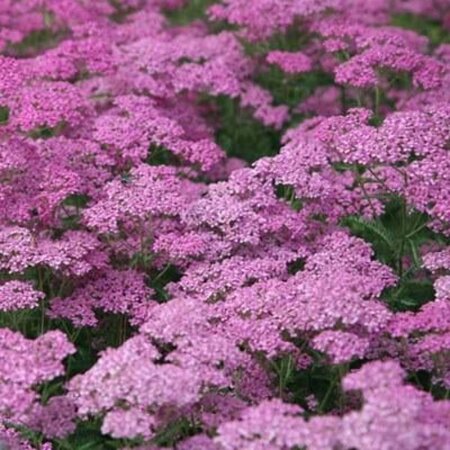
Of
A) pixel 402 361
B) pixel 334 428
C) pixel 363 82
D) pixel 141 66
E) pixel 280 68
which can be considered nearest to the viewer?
pixel 334 428

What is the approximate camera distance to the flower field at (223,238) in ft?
14.3

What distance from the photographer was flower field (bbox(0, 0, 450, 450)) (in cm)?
436

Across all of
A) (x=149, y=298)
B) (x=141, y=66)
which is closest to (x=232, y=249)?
(x=149, y=298)

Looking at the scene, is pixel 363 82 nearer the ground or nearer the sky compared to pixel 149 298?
nearer the sky

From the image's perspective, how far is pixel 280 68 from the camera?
784 cm

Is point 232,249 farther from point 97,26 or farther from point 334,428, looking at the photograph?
point 97,26

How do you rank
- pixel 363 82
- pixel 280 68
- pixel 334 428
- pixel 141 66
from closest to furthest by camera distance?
pixel 334 428 < pixel 363 82 < pixel 141 66 < pixel 280 68

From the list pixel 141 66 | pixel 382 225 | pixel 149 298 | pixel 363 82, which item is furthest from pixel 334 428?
pixel 141 66

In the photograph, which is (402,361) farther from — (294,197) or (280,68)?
(280,68)

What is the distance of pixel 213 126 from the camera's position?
25.7 ft

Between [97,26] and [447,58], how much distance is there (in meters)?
2.47

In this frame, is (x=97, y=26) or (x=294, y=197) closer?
(x=294, y=197)

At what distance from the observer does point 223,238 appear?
5660mm

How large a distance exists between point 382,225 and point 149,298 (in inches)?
56.0
